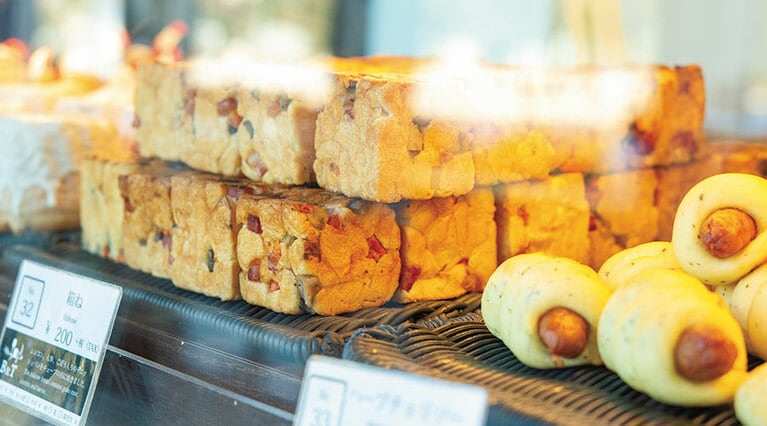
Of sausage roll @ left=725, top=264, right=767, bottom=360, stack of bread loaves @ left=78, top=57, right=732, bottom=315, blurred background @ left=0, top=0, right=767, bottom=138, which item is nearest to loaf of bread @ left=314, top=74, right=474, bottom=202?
stack of bread loaves @ left=78, top=57, right=732, bottom=315

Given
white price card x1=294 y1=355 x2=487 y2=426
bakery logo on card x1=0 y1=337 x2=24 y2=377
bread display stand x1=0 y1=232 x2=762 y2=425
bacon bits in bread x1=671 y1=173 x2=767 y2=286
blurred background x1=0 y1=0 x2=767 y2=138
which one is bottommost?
bakery logo on card x1=0 y1=337 x2=24 y2=377

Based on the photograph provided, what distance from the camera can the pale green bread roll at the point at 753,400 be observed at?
3.29 ft

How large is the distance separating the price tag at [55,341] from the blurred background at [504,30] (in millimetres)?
1703

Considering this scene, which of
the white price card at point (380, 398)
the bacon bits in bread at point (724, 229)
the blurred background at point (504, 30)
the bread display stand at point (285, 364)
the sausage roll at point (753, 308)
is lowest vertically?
the bread display stand at point (285, 364)

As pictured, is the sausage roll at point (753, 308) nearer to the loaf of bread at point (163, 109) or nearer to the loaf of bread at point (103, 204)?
the loaf of bread at point (163, 109)

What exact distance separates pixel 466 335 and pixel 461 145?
12.6 inches

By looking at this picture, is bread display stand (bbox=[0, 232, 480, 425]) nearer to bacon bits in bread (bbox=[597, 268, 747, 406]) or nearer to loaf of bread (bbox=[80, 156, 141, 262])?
loaf of bread (bbox=[80, 156, 141, 262])

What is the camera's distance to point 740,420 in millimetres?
1037

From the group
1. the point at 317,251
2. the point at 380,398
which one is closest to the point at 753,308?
the point at 380,398

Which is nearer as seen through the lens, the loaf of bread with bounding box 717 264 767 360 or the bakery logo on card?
the loaf of bread with bounding box 717 264 767 360

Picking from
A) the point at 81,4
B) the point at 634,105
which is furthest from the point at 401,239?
the point at 81,4

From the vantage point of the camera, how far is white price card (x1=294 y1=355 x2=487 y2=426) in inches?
36.7

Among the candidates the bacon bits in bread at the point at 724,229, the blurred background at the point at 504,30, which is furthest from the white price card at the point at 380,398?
the blurred background at the point at 504,30

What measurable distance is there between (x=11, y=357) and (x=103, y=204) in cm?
46
